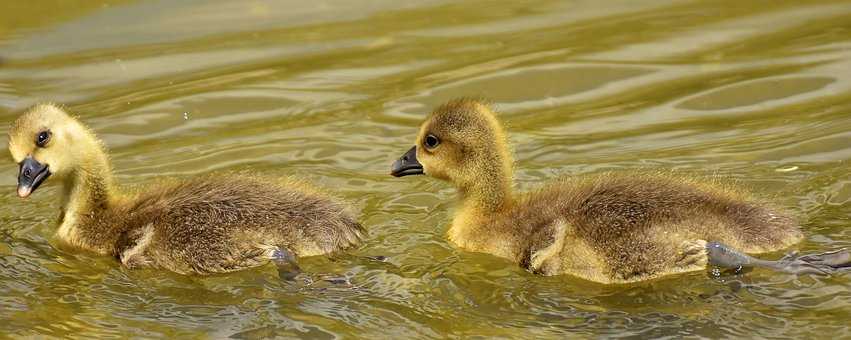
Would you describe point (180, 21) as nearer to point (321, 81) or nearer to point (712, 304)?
point (321, 81)

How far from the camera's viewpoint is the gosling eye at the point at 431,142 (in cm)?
627

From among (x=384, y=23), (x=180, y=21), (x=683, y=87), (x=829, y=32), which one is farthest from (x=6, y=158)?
(x=829, y=32)

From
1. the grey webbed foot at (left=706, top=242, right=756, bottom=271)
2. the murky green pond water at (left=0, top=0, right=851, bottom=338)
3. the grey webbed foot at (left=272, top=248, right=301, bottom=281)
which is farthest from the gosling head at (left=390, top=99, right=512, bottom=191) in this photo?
the grey webbed foot at (left=706, top=242, right=756, bottom=271)

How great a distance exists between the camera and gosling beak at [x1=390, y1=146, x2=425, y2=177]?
6371 mm

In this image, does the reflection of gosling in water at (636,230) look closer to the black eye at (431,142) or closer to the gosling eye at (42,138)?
the black eye at (431,142)

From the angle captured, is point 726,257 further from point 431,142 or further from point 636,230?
point 431,142

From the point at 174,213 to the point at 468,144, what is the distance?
4.01 feet

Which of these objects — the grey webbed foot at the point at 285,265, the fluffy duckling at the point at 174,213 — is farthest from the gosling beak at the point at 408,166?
the grey webbed foot at the point at 285,265

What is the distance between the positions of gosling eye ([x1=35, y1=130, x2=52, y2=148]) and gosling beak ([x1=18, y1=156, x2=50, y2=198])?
7 centimetres

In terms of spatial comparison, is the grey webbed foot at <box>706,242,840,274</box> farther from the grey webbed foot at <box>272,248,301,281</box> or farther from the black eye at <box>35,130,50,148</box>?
the black eye at <box>35,130,50,148</box>

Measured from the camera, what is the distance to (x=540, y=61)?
856 cm

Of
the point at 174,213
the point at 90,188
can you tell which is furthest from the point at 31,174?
the point at 174,213

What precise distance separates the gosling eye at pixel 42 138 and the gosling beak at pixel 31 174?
0.23 ft

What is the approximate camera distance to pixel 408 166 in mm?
6383
